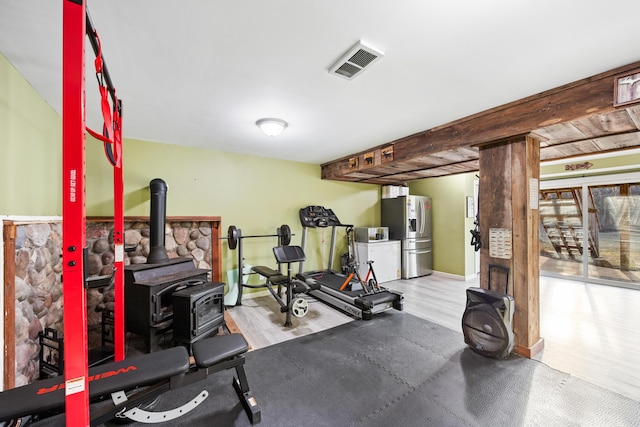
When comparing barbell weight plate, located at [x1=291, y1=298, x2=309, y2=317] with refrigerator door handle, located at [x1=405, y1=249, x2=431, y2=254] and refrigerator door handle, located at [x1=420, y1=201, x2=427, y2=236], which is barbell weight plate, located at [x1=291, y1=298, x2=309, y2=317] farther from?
refrigerator door handle, located at [x1=420, y1=201, x2=427, y2=236]

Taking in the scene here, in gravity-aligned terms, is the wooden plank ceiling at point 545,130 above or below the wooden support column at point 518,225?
above

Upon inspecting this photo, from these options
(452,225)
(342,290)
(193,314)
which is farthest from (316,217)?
(452,225)

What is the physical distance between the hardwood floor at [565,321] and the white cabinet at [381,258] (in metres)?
0.27

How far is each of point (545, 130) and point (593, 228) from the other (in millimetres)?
4868

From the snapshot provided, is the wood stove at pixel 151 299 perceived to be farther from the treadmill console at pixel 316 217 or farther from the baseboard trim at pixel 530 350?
the baseboard trim at pixel 530 350

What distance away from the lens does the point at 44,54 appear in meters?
1.74

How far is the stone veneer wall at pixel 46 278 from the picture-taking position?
1.89 m

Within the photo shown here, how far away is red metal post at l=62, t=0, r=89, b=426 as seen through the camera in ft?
3.23

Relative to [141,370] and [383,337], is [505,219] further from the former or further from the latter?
[141,370]

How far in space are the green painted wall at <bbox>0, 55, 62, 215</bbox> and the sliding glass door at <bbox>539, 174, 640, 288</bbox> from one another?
28.0 feet

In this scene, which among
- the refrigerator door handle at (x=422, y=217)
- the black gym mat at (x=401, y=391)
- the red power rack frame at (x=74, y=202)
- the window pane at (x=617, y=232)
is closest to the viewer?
the red power rack frame at (x=74, y=202)

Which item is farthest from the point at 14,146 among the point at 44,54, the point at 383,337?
the point at 383,337

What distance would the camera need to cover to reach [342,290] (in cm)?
418

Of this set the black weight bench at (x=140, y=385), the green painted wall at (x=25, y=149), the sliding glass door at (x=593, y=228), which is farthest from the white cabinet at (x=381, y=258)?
the green painted wall at (x=25, y=149)
